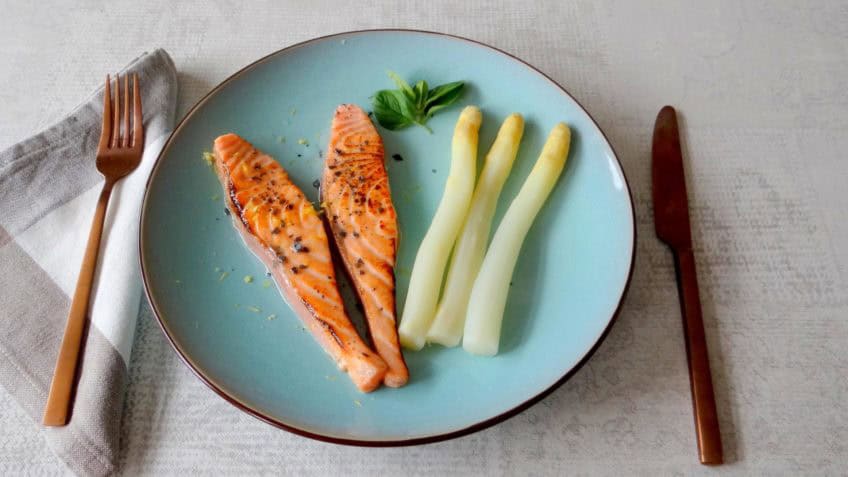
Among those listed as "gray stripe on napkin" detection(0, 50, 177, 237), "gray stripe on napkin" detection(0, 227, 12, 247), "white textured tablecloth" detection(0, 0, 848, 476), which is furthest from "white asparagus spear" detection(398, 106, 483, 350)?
"gray stripe on napkin" detection(0, 227, 12, 247)

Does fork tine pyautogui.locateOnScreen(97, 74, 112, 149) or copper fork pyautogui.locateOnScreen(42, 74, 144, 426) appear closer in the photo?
copper fork pyautogui.locateOnScreen(42, 74, 144, 426)

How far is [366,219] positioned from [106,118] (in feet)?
2.73

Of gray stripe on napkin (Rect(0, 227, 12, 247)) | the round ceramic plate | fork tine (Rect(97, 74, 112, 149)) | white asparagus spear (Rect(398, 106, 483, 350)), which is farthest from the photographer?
fork tine (Rect(97, 74, 112, 149))

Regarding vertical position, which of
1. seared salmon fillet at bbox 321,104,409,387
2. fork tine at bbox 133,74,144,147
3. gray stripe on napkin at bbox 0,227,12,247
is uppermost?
fork tine at bbox 133,74,144,147

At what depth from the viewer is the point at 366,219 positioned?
5.06 feet

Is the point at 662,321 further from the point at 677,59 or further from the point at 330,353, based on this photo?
the point at 677,59

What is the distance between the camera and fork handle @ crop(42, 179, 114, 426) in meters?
1.35

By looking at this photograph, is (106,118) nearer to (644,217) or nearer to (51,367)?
(51,367)

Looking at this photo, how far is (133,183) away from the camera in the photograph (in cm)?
169

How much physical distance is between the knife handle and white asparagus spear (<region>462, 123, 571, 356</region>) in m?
0.38

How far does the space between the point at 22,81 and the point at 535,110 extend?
5.25ft

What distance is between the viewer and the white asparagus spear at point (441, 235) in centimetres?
140

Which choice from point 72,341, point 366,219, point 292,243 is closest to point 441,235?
point 366,219

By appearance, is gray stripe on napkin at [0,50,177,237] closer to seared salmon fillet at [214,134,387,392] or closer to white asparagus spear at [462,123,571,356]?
seared salmon fillet at [214,134,387,392]
